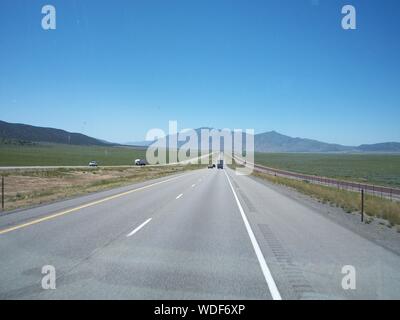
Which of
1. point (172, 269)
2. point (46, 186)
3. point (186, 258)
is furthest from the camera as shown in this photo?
point (46, 186)

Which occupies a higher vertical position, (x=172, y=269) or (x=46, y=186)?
(x=172, y=269)

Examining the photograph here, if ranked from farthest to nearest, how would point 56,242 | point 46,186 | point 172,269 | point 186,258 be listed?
1. point 46,186
2. point 56,242
3. point 186,258
4. point 172,269

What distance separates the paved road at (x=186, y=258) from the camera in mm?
6562

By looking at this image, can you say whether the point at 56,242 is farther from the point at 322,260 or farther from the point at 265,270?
the point at 322,260

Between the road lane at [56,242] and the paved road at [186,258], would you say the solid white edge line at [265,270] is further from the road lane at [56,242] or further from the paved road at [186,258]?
the road lane at [56,242]

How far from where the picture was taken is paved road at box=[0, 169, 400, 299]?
6562 millimetres

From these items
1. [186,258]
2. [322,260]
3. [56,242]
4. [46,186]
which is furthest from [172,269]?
[46,186]

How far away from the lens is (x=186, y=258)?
8773 mm

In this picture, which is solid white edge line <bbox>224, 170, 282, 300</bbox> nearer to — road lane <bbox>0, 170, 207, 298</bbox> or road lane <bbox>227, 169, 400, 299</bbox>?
road lane <bbox>227, 169, 400, 299</bbox>

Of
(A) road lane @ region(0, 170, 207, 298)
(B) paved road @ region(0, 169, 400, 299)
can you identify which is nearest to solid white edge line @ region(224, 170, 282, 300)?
(B) paved road @ region(0, 169, 400, 299)

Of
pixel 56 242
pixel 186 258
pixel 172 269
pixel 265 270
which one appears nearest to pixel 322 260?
pixel 265 270

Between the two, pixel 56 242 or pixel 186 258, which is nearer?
pixel 186 258
